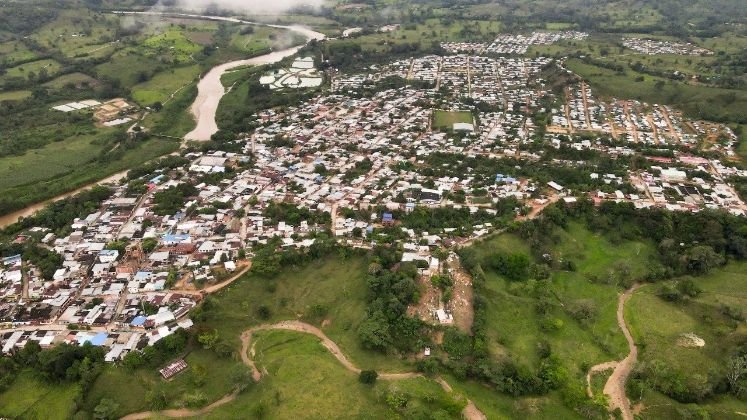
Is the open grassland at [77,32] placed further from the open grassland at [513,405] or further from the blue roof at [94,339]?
the open grassland at [513,405]

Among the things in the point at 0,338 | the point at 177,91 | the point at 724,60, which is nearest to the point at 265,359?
the point at 0,338

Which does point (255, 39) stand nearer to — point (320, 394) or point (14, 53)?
point (14, 53)

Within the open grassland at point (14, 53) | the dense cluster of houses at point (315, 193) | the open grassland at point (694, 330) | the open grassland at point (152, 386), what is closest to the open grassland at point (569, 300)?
the open grassland at point (694, 330)

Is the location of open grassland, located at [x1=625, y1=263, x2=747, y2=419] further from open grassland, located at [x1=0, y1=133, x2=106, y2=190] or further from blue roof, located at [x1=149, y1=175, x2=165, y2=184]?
open grassland, located at [x1=0, y1=133, x2=106, y2=190]

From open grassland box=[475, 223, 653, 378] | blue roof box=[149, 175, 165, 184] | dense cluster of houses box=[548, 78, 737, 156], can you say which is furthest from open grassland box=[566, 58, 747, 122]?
blue roof box=[149, 175, 165, 184]

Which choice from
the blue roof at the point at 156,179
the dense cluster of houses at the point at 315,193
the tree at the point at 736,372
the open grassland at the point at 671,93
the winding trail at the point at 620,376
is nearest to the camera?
the tree at the point at 736,372

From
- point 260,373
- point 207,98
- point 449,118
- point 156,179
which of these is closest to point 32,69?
point 207,98
